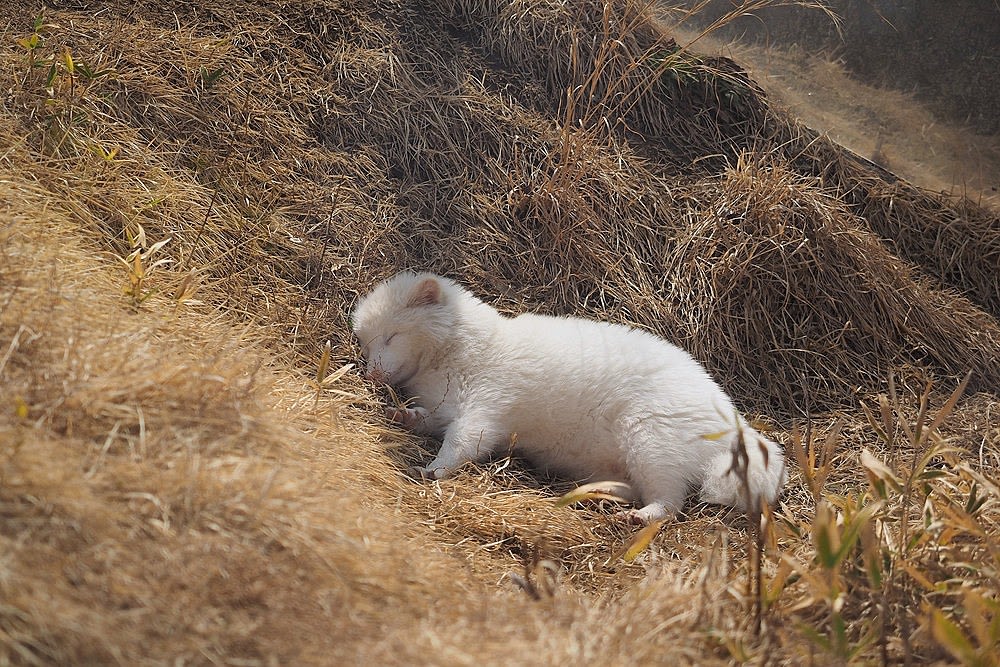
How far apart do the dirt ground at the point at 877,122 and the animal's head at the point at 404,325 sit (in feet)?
8.58

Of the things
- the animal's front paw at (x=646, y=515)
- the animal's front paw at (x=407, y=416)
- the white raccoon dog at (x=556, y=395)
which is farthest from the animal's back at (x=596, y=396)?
the animal's front paw at (x=407, y=416)

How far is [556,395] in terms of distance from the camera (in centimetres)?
340

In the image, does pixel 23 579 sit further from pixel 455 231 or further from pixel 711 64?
pixel 711 64

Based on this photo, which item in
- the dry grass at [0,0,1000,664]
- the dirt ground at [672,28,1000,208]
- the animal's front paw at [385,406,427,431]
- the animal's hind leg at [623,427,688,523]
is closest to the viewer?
the dry grass at [0,0,1000,664]

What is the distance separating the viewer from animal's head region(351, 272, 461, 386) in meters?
3.51

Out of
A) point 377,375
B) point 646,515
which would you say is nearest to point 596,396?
point 646,515

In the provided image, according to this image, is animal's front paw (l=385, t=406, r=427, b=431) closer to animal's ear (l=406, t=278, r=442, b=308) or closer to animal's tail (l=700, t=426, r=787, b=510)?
animal's ear (l=406, t=278, r=442, b=308)

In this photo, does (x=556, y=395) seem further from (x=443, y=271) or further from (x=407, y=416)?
(x=443, y=271)

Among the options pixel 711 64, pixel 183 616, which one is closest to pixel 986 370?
pixel 711 64

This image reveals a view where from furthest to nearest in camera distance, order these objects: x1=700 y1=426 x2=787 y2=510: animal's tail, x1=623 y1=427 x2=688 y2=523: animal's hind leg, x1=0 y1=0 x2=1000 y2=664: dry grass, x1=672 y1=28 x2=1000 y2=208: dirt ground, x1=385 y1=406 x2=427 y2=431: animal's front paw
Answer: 1. x1=672 y1=28 x2=1000 y2=208: dirt ground
2. x1=385 y1=406 x2=427 y2=431: animal's front paw
3. x1=623 y1=427 x2=688 y2=523: animal's hind leg
4. x1=700 y1=426 x2=787 y2=510: animal's tail
5. x1=0 y1=0 x2=1000 y2=664: dry grass

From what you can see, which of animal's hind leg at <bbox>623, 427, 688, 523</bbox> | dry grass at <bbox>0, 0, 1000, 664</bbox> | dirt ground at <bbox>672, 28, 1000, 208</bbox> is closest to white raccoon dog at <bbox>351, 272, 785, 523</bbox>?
animal's hind leg at <bbox>623, 427, 688, 523</bbox>

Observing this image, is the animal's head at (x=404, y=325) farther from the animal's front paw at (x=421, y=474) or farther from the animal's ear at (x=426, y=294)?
the animal's front paw at (x=421, y=474)

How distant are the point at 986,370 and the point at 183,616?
4112mm

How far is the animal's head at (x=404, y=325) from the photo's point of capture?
3.51 m
